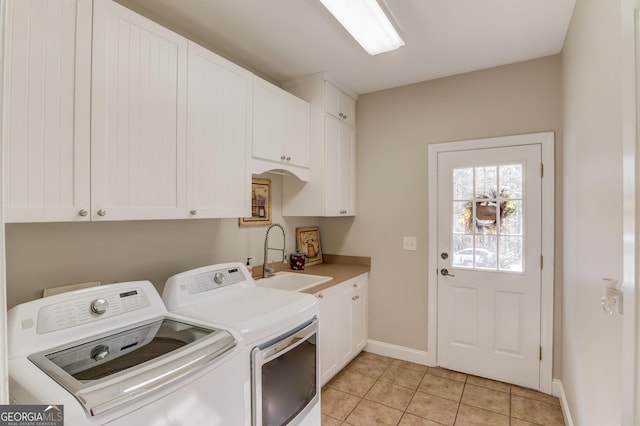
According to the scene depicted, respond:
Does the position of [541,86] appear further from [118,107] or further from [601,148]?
[118,107]

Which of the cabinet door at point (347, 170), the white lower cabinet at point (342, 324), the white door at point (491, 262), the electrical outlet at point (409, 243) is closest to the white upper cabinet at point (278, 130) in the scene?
the cabinet door at point (347, 170)

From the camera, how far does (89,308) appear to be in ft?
4.22

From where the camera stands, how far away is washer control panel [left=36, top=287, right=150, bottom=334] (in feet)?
3.84

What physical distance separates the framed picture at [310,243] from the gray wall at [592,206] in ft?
6.67

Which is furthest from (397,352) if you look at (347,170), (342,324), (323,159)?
(323,159)

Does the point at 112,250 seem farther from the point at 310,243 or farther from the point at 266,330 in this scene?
the point at 310,243

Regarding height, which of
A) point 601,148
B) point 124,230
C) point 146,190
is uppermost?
point 601,148

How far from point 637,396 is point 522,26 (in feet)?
7.06

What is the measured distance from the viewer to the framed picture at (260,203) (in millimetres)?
2543

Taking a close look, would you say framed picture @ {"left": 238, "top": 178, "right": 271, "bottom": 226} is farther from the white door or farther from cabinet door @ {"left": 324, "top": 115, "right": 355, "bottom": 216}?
the white door

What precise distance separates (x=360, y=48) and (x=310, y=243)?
70.3 inches

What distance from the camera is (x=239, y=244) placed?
2.43m

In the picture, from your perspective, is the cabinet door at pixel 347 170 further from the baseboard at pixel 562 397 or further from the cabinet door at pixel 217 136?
the baseboard at pixel 562 397

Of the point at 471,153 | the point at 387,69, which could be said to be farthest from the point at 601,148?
the point at 387,69
